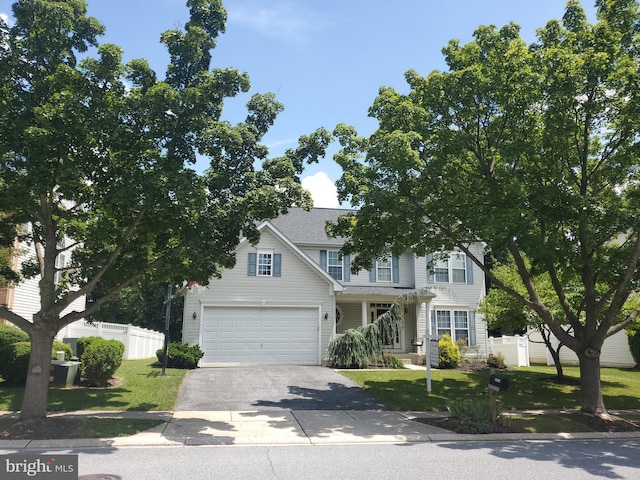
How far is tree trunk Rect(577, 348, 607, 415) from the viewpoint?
476 inches

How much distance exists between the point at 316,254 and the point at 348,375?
794 cm

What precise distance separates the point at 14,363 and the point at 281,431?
28.7 ft

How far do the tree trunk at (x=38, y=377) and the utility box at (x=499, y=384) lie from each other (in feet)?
30.7

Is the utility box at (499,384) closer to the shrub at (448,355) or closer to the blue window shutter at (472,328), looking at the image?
the shrub at (448,355)

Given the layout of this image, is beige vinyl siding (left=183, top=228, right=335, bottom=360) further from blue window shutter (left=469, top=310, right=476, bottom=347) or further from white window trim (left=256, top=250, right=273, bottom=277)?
blue window shutter (left=469, top=310, right=476, bottom=347)

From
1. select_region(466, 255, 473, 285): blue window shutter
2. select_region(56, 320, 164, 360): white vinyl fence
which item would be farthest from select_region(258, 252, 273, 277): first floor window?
select_region(466, 255, 473, 285): blue window shutter

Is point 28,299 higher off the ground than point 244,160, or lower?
lower

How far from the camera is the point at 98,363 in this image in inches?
568

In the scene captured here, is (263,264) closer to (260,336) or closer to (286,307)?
(286,307)

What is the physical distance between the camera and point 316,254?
24.5 metres

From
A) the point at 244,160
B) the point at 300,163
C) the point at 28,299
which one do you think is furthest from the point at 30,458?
the point at 28,299

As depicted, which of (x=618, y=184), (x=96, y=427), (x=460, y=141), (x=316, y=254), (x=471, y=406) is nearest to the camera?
(x=96, y=427)

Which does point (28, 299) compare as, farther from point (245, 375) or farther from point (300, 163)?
point (300, 163)

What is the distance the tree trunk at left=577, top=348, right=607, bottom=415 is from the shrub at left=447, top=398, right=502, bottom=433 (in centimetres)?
284
